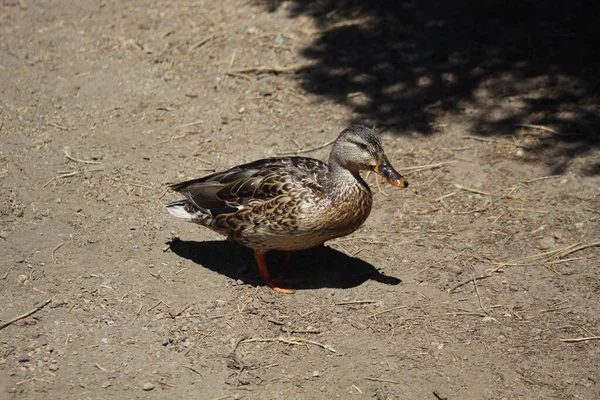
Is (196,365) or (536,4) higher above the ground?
(536,4)

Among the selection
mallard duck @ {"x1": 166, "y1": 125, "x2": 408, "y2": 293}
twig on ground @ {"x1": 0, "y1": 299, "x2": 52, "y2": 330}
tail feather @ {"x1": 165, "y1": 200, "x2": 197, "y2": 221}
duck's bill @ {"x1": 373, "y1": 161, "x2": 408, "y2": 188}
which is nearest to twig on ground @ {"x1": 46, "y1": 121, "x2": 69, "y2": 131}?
tail feather @ {"x1": 165, "y1": 200, "x2": 197, "y2": 221}

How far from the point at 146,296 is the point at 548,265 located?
10.1 ft

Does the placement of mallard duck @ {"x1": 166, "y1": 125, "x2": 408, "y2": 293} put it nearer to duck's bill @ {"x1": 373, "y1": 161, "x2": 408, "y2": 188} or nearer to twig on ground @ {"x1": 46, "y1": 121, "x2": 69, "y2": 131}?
duck's bill @ {"x1": 373, "y1": 161, "x2": 408, "y2": 188}

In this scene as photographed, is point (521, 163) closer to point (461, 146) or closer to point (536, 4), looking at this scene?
point (461, 146)

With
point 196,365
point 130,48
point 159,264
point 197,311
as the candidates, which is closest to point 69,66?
point 130,48

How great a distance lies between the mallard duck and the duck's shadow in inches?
9.7

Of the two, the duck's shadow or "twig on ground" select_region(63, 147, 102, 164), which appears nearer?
the duck's shadow

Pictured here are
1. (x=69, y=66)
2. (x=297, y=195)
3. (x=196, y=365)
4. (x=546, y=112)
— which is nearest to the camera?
(x=196, y=365)

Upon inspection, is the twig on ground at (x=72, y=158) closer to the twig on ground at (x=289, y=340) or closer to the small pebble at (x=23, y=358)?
the small pebble at (x=23, y=358)

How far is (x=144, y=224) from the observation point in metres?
6.07

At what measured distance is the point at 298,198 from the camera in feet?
17.0

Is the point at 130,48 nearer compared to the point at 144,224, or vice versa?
the point at 144,224

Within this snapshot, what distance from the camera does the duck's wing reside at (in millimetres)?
5285

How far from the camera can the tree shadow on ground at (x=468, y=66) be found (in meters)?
7.21
